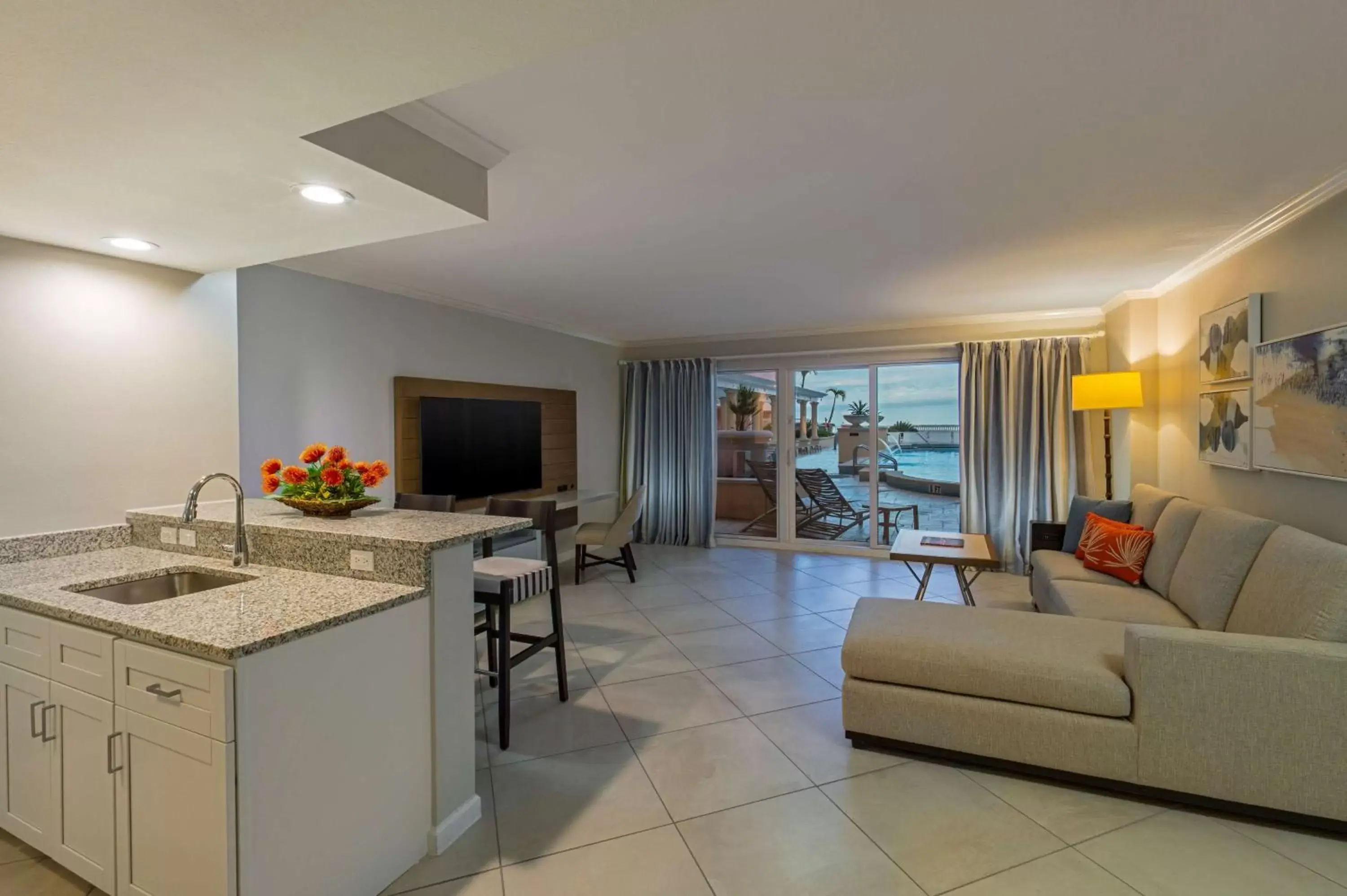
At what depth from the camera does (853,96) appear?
1.79 m

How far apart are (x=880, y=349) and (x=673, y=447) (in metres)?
2.37

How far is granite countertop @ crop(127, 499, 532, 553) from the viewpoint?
195cm

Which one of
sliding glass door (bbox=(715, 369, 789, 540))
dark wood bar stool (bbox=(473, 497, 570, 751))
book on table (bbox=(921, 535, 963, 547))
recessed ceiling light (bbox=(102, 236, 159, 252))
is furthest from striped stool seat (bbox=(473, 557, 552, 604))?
A: sliding glass door (bbox=(715, 369, 789, 540))

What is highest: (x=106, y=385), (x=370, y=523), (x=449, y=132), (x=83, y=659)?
(x=449, y=132)

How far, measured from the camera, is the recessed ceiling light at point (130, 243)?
2252mm

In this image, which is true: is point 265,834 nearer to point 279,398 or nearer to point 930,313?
point 279,398

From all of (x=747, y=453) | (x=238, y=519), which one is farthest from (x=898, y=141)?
(x=747, y=453)

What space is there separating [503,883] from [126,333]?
258 cm

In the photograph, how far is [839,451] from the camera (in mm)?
6273

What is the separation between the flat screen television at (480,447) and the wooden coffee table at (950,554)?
3078 mm

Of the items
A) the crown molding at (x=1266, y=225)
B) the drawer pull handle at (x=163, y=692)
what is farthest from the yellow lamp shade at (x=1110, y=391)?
the drawer pull handle at (x=163, y=692)

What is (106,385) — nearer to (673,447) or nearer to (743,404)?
(673,447)

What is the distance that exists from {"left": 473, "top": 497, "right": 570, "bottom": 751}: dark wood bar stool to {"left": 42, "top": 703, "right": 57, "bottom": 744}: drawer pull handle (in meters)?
1.24

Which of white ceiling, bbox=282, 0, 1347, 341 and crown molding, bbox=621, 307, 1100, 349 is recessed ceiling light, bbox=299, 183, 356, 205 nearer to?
white ceiling, bbox=282, 0, 1347, 341
